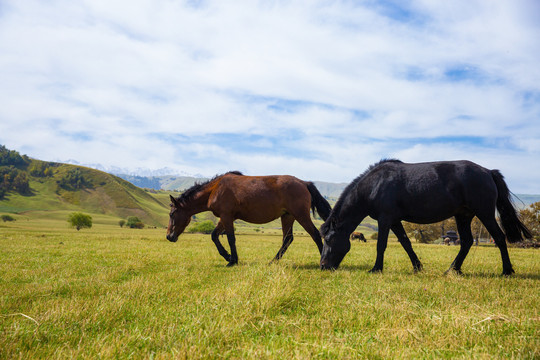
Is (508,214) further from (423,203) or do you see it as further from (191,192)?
(191,192)

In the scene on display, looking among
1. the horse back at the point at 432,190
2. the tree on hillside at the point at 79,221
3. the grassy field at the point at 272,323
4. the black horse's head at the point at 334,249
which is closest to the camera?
the grassy field at the point at 272,323

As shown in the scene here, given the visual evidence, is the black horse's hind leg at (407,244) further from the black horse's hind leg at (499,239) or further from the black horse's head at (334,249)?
the black horse's hind leg at (499,239)

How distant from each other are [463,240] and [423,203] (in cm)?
185

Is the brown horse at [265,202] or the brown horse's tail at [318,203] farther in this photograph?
the brown horse's tail at [318,203]

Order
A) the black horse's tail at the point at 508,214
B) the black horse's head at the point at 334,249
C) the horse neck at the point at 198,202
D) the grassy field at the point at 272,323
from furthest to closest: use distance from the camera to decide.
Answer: the horse neck at the point at 198,202
the black horse's head at the point at 334,249
the black horse's tail at the point at 508,214
the grassy field at the point at 272,323

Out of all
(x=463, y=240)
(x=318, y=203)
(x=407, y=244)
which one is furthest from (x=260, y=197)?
(x=463, y=240)

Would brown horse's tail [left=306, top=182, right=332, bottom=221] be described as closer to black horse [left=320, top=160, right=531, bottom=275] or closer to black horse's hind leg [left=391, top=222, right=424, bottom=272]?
black horse [left=320, top=160, right=531, bottom=275]

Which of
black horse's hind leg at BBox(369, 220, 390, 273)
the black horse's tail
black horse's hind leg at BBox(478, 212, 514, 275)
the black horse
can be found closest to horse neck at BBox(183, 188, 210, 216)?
the black horse

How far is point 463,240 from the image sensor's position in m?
8.48

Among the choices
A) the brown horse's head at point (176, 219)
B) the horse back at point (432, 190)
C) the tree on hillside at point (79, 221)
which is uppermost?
the horse back at point (432, 190)

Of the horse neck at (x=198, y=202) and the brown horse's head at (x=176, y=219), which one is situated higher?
the horse neck at (x=198, y=202)

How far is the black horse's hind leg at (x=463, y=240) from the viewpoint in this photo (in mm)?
8266


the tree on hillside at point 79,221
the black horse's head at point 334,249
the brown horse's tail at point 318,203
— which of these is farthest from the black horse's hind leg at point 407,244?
the tree on hillside at point 79,221

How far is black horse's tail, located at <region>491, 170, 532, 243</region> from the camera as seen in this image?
26.9ft
